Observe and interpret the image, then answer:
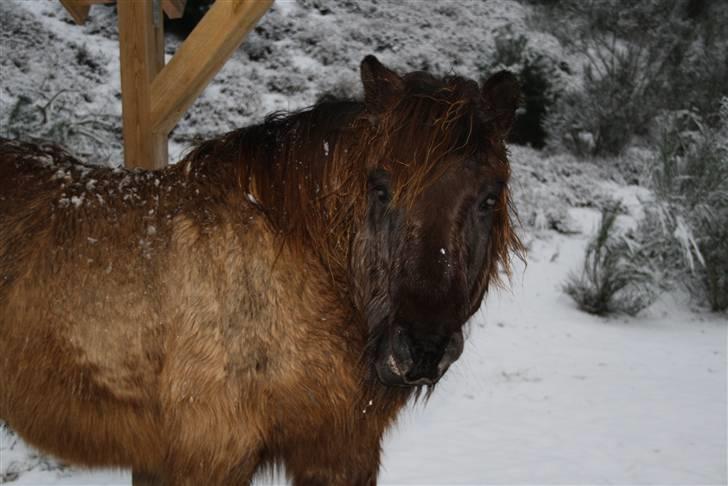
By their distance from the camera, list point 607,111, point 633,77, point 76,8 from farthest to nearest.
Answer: point 633,77, point 607,111, point 76,8

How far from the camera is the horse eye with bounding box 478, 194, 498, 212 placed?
7.27 ft

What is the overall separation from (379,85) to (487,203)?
0.57m

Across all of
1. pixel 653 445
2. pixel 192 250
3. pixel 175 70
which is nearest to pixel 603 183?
pixel 653 445

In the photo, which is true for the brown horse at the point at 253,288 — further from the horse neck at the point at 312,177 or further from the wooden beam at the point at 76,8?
the wooden beam at the point at 76,8

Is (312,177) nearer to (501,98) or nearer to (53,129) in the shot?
(501,98)

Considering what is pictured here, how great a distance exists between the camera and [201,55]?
340 cm

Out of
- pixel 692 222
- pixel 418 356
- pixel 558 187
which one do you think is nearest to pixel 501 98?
pixel 418 356

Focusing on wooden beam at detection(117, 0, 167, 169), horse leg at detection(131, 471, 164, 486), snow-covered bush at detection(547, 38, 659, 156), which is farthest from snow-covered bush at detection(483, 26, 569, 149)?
horse leg at detection(131, 471, 164, 486)

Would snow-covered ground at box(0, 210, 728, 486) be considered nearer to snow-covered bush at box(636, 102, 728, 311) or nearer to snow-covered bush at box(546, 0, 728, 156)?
snow-covered bush at box(636, 102, 728, 311)

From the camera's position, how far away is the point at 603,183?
39.3ft

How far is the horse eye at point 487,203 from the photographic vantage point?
2217 millimetres

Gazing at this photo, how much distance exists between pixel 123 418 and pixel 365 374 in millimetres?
900

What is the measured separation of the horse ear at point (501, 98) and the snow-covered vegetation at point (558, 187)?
144 cm

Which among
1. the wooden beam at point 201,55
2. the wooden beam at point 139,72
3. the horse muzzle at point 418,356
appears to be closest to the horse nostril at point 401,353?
the horse muzzle at point 418,356
